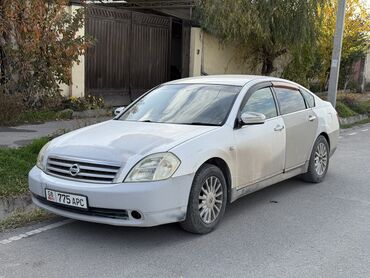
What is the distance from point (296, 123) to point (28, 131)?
4896 mm

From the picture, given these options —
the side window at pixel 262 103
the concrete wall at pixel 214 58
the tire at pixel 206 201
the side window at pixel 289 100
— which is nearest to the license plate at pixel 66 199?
the tire at pixel 206 201

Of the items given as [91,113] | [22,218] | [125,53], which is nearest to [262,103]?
[22,218]

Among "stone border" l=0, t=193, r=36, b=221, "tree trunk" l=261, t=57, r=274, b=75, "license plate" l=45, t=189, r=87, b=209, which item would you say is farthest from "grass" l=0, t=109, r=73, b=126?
"tree trunk" l=261, t=57, r=274, b=75

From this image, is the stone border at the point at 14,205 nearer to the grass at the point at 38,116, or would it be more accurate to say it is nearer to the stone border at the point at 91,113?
the grass at the point at 38,116

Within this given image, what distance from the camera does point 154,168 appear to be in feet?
14.9

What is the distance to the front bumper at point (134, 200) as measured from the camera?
14.5ft

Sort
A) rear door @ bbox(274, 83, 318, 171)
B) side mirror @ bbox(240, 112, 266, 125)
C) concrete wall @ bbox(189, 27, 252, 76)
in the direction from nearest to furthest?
side mirror @ bbox(240, 112, 266, 125)
rear door @ bbox(274, 83, 318, 171)
concrete wall @ bbox(189, 27, 252, 76)

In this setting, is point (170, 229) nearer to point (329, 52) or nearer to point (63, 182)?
point (63, 182)

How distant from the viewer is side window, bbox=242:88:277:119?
5.87m

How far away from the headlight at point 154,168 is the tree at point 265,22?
32.7ft

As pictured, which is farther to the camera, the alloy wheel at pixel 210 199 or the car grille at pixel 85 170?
the alloy wheel at pixel 210 199

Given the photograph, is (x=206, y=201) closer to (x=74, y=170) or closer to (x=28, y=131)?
(x=74, y=170)

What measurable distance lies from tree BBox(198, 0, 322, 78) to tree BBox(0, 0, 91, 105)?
4737 mm

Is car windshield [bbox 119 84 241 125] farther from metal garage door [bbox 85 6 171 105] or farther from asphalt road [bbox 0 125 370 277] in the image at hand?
metal garage door [bbox 85 6 171 105]
